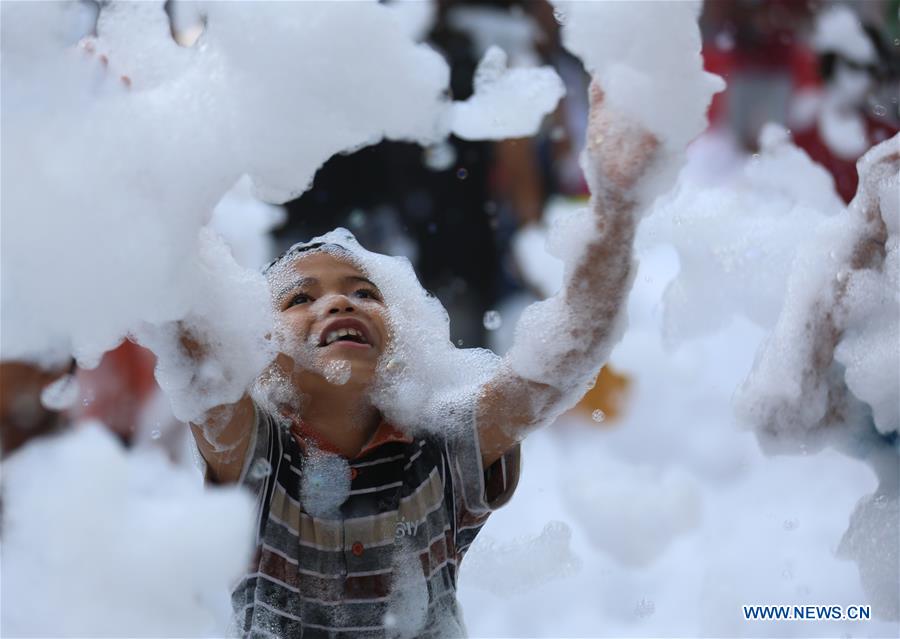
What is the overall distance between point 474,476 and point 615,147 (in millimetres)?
555

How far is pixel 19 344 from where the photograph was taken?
1.38 meters

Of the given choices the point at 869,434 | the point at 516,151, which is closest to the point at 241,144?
the point at 869,434

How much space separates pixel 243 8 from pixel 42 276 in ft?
1.37

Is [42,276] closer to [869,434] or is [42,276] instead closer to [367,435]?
[367,435]

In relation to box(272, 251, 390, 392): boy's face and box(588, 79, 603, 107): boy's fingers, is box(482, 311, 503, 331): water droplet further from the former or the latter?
box(588, 79, 603, 107): boy's fingers

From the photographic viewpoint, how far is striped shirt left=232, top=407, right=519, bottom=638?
1504 millimetres

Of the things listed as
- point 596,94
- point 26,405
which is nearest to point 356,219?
point 26,405

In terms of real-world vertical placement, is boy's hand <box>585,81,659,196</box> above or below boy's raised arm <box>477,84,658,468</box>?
above

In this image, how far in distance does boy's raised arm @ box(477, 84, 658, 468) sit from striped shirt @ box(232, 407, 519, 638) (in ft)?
0.23

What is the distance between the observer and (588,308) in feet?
4.61

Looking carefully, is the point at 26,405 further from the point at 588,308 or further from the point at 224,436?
the point at 588,308

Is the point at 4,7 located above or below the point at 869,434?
above

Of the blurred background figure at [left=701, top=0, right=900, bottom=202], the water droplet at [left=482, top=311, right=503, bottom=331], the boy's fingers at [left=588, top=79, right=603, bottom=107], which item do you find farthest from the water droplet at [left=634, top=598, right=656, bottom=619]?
the blurred background figure at [left=701, top=0, right=900, bottom=202]

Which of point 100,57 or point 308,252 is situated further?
point 308,252
